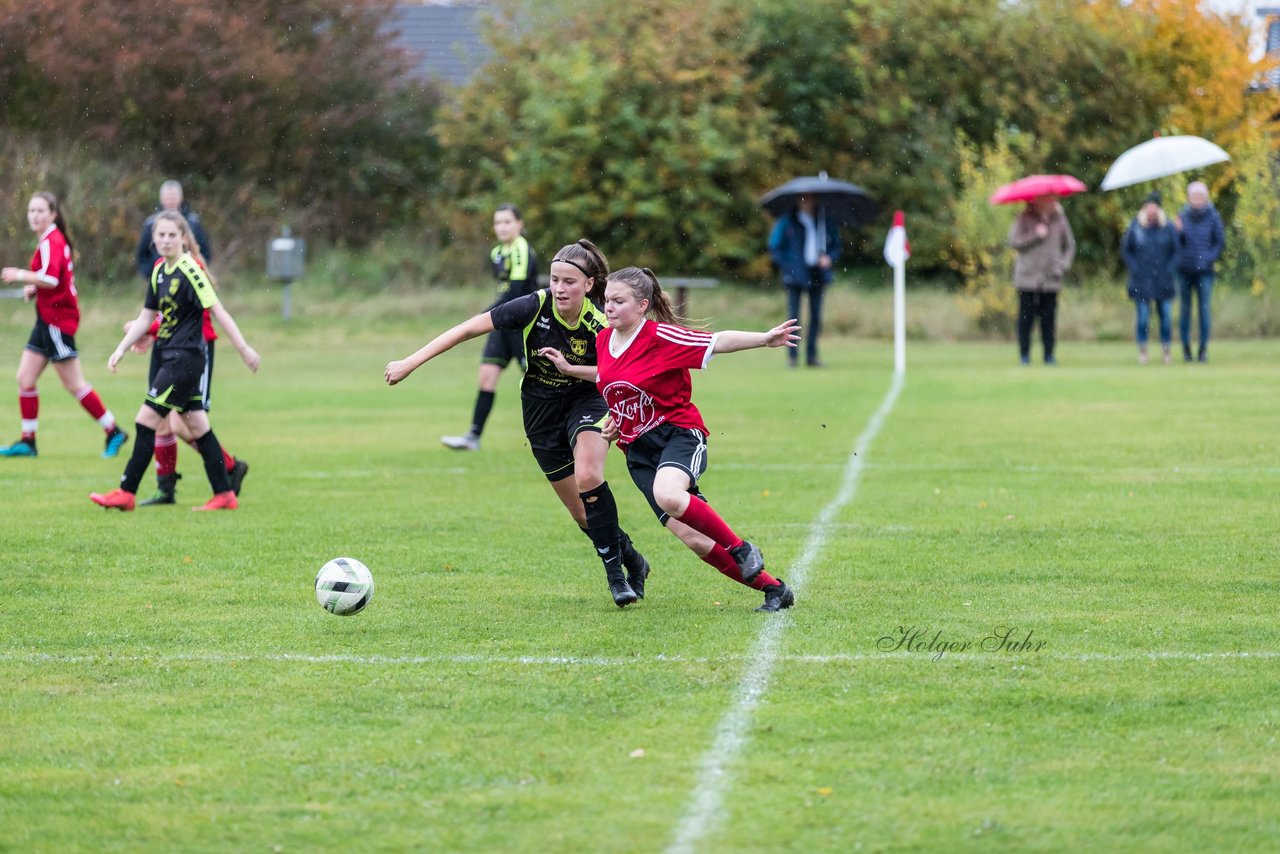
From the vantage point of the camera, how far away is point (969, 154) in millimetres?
30469

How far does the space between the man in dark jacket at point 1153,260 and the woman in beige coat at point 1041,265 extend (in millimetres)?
799

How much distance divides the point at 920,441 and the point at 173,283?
6039 mm

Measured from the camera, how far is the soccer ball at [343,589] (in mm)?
6926

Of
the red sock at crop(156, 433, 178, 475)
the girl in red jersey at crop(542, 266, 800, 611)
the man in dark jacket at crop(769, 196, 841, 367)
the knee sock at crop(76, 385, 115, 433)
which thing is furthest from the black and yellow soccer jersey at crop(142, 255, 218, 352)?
the man in dark jacket at crop(769, 196, 841, 367)

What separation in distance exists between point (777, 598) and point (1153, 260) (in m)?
16.3

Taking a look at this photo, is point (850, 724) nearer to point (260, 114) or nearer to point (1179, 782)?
point (1179, 782)

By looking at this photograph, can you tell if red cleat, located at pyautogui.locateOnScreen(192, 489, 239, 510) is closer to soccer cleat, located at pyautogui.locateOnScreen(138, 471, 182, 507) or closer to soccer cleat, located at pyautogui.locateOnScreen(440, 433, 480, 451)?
soccer cleat, located at pyautogui.locateOnScreen(138, 471, 182, 507)

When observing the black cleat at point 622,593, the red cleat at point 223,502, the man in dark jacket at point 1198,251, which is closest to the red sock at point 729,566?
the black cleat at point 622,593

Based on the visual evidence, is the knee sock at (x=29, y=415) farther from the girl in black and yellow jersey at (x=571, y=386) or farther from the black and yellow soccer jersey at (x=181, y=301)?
the girl in black and yellow jersey at (x=571, y=386)

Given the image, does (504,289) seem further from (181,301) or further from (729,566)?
(729,566)

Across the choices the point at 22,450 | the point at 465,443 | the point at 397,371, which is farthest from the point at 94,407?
the point at 397,371

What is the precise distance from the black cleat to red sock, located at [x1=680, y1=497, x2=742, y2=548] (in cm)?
43

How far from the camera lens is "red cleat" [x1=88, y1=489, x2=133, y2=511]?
10250mm

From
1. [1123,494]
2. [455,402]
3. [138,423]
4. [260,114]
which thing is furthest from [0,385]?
[260,114]
